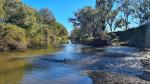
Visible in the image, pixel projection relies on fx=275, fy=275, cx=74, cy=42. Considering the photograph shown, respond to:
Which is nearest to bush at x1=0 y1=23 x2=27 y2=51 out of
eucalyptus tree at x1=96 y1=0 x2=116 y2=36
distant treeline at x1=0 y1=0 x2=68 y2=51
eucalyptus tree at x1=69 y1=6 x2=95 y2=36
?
distant treeline at x1=0 y1=0 x2=68 y2=51

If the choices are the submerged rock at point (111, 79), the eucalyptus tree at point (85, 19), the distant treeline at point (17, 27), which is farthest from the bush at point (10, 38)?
the eucalyptus tree at point (85, 19)

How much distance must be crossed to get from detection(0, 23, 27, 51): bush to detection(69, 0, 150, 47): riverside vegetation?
859 inches

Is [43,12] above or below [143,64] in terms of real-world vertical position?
above

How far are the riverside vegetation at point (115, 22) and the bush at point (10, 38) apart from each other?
2182 centimetres

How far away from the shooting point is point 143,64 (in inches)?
1124

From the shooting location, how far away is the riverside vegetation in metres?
69.3

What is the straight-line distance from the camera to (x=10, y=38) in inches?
1992

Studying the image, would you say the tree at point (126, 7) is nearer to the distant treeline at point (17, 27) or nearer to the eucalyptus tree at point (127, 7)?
the eucalyptus tree at point (127, 7)

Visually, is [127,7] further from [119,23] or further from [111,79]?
[111,79]

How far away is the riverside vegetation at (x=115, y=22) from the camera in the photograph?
69.3 m

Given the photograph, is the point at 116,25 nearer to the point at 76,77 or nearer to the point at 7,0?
the point at 7,0

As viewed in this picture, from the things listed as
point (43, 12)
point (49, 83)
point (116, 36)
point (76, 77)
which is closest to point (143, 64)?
point (76, 77)

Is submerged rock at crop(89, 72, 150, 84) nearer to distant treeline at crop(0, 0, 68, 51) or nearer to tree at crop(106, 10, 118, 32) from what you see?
distant treeline at crop(0, 0, 68, 51)

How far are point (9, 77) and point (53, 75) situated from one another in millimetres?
3669
